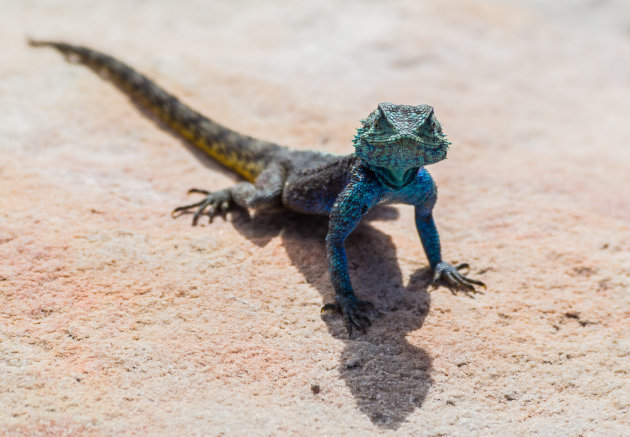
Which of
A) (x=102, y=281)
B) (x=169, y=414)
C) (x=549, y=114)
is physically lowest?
(x=169, y=414)

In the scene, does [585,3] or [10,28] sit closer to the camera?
[10,28]

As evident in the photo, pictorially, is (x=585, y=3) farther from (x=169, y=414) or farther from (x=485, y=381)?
(x=169, y=414)

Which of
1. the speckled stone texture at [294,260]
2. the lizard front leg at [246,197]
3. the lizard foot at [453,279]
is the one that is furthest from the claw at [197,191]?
the lizard foot at [453,279]

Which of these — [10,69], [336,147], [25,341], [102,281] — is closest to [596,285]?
[336,147]

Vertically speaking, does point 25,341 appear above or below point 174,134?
below

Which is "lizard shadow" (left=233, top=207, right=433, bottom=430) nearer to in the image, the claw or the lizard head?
the claw

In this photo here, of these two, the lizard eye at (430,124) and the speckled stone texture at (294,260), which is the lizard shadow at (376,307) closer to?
the speckled stone texture at (294,260)
